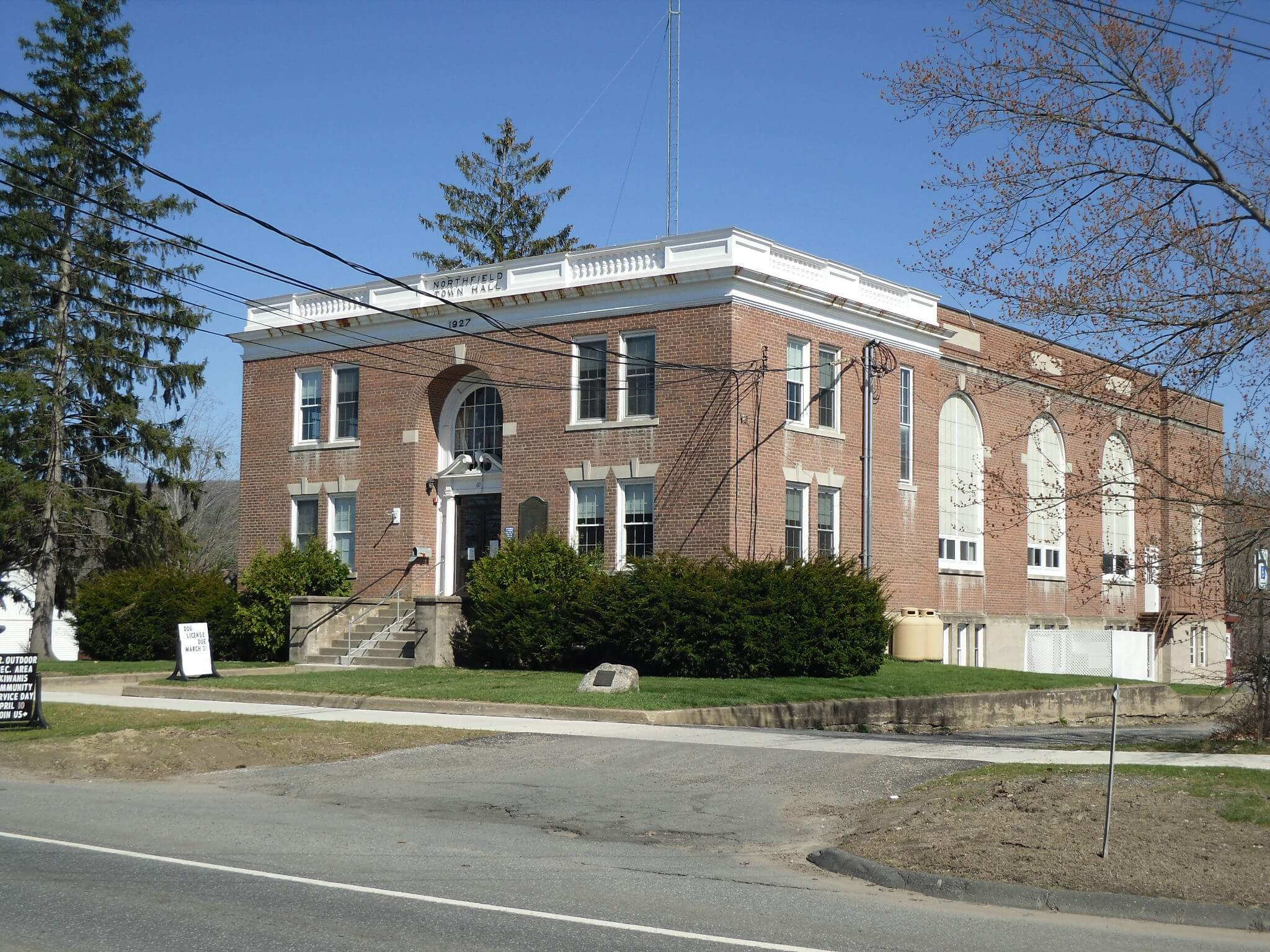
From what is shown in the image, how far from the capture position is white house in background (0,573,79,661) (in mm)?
56500

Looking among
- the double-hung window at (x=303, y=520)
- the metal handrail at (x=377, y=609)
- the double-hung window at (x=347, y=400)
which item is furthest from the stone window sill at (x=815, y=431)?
the double-hung window at (x=303, y=520)

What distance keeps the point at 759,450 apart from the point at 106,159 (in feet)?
71.8

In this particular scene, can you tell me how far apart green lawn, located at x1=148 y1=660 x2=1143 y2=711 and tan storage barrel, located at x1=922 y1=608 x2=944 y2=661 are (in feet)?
7.28

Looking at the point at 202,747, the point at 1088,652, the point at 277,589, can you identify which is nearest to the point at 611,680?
the point at 202,747

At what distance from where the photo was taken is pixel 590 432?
99.6 ft

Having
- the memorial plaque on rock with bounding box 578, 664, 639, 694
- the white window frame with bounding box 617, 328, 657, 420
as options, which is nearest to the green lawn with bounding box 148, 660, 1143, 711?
the memorial plaque on rock with bounding box 578, 664, 639, 694

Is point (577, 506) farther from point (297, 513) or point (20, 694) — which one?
point (20, 694)

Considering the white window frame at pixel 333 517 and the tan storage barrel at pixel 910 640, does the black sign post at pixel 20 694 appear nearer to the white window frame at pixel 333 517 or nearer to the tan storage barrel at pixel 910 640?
the white window frame at pixel 333 517

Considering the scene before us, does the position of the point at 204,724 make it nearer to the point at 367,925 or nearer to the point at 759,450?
the point at 367,925

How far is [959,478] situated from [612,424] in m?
10.5

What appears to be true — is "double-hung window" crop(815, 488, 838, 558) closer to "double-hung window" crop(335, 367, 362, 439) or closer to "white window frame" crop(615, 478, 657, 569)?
"white window frame" crop(615, 478, 657, 569)

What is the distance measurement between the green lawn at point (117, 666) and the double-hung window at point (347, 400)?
243 inches

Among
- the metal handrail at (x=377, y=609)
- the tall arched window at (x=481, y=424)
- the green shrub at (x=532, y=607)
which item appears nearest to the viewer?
the green shrub at (x=532, y=607)

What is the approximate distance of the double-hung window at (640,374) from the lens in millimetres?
29703
